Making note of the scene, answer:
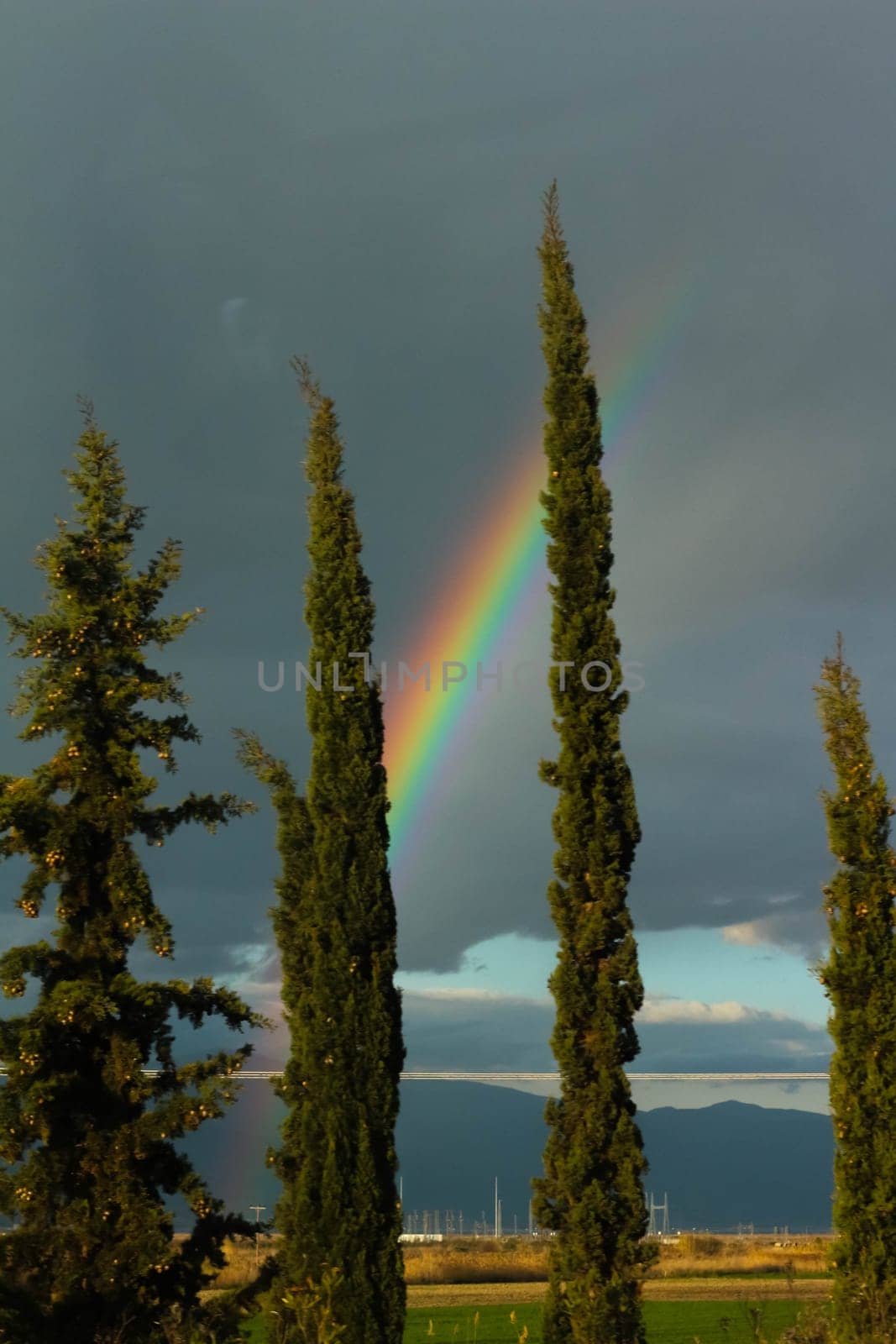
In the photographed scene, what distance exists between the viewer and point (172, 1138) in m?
A: 16.2

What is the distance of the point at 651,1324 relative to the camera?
2734cm

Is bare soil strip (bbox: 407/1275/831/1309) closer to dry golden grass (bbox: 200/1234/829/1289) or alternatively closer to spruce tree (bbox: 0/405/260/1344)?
dry golden grass (bbox: 200/1234/829/1289)

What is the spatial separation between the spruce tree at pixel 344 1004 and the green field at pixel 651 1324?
19.5 ft

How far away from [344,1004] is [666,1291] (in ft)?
86.2

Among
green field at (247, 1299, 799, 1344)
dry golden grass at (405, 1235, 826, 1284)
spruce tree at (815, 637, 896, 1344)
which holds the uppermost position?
spruce tree at (815, 637, 896, 1344)

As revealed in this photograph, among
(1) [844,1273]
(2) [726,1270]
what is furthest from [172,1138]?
(2) [726,1270]

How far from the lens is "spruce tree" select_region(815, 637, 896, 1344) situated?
1529 cm

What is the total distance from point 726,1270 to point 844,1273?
3245 centimetres

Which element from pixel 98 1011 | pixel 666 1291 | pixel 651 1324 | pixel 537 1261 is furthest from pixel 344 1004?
pixel 537 1261

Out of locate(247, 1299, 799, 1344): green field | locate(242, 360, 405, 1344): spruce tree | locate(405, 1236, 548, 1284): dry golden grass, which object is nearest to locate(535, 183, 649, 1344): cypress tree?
locate(242, 360, 405, 1344): spruce tree

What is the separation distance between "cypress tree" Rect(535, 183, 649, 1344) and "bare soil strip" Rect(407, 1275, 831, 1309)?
16427mm

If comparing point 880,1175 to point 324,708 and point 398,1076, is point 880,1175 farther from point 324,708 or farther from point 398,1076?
point 324,708

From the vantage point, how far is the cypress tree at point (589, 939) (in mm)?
15234

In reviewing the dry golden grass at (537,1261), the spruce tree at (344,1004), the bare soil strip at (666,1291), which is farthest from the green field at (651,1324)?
the dry golden grass at (537,1261)
